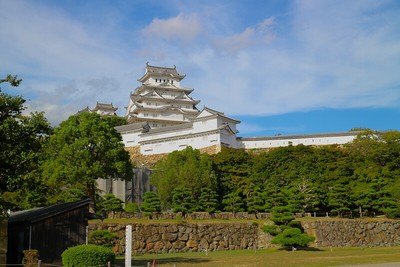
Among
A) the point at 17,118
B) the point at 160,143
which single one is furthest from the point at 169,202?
the point at 17,118

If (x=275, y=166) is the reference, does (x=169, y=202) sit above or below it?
below

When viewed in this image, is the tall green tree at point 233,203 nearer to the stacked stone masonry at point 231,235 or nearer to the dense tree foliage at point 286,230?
the stacked stone masonry at point 231,235

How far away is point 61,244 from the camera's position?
21.8 meters

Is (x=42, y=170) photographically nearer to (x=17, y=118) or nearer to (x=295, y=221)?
(x=17, y=118)

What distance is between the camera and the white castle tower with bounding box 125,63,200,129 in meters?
76.6

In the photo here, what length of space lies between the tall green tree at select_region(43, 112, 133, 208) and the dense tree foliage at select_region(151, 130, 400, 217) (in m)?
7.83

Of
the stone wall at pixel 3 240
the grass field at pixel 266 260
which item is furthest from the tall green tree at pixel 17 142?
the grass field at pixel 266 260

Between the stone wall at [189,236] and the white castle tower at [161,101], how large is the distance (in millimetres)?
41330

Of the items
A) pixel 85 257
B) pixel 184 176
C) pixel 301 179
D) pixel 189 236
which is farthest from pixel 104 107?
pixel 85 257

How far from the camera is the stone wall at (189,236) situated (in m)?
31.9

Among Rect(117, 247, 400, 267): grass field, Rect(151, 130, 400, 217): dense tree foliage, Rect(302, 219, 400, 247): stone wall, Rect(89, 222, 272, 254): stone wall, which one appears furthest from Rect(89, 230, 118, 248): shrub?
Rect(302, 219, 400, 247): stone wall

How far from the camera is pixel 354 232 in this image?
129ft

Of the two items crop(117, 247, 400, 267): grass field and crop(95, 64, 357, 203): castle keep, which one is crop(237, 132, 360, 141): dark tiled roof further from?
crop(117, 247, 400, 267): grass field

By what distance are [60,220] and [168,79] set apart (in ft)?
211
